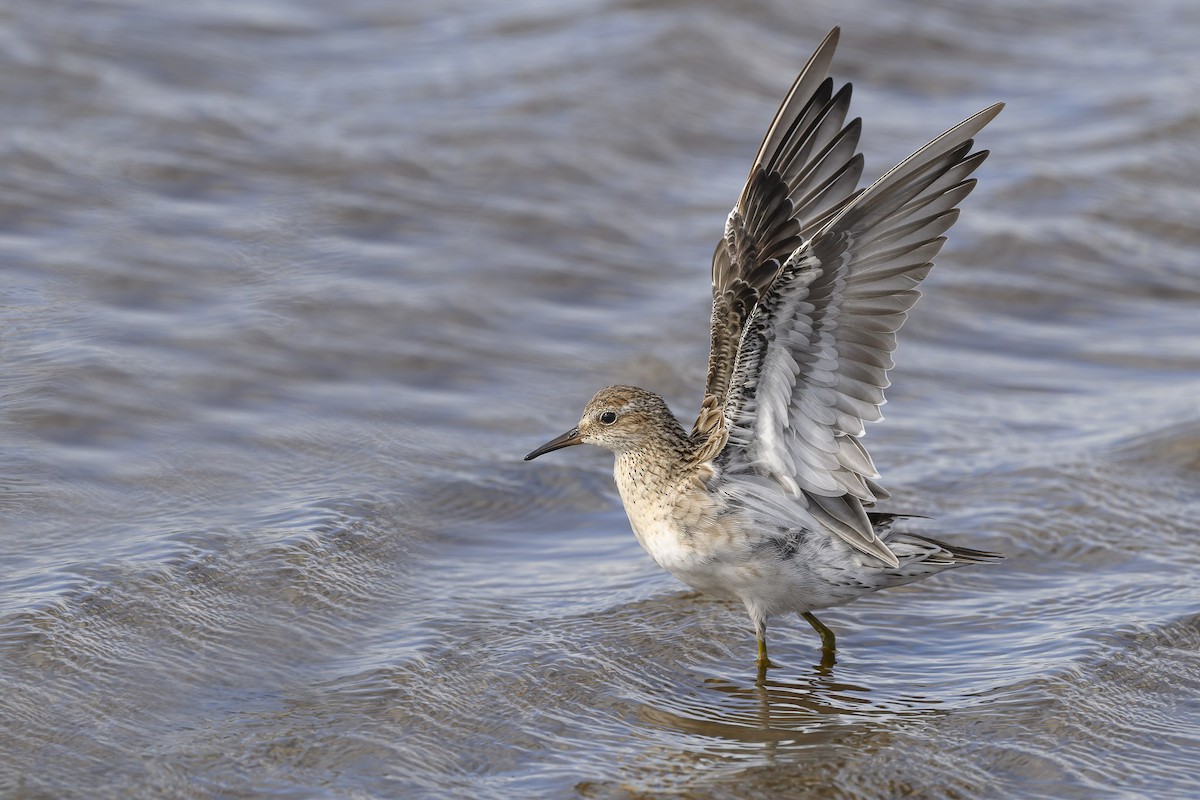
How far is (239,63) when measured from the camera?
10.8 meters

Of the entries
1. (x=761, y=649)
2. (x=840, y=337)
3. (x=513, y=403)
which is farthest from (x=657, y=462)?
(x=513, y=403)

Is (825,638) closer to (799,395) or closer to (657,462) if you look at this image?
(657,462)

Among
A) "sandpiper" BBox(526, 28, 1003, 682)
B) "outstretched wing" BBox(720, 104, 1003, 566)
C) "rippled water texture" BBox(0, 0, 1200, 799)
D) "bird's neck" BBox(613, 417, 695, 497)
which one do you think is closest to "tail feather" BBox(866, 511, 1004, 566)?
"sandpiper" BBox(526, 28, 1003, 682)

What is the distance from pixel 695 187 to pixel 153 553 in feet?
17.4

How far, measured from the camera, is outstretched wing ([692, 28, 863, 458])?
19.1 ft

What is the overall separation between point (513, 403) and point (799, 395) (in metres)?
2.67

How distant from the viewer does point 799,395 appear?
17.2ft

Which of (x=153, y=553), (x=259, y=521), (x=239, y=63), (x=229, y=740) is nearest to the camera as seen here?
(x=229, y=740)

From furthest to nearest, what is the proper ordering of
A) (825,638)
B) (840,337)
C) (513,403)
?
(513,403) → (825,638) → (840,337)

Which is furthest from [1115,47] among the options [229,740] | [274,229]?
[229,740]

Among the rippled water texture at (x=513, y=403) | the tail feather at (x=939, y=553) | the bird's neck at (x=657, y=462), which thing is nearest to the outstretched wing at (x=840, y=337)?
the tail feather at (x=939, y=553)

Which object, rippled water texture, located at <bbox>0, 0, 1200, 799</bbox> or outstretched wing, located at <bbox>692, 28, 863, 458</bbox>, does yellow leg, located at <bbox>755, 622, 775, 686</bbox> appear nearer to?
rippled water texture, located at <bbox>0, 0, 1200, 799</bbox>

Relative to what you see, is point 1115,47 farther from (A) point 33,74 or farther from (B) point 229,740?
(B) point 229,740

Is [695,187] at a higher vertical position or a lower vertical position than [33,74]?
lower
